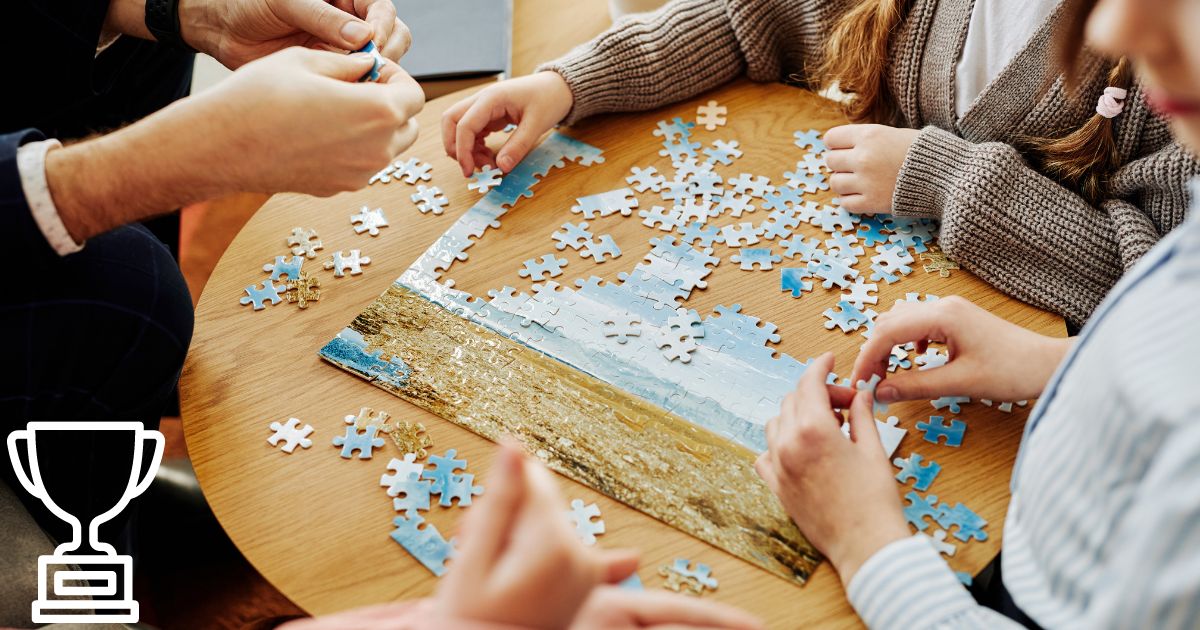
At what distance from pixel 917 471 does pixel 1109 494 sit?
0.27 m

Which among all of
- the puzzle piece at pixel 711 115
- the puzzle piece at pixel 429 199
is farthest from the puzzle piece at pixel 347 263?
the puzzle piece at pixel 711 115

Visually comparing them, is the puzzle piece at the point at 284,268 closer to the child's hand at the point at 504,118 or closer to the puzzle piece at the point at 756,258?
the child's hand at the point at 504,118

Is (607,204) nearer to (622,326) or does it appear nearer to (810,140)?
(622,326)

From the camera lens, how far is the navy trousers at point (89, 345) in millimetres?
1146

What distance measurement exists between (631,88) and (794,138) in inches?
11.2

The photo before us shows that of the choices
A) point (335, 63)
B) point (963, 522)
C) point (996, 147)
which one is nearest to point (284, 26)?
point (335, 63)

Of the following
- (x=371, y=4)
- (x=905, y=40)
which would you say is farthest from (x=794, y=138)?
(x=371, y=4)

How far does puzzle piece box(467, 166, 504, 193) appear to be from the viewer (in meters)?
1.43

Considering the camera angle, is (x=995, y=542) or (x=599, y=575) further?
(x=995, y=542)

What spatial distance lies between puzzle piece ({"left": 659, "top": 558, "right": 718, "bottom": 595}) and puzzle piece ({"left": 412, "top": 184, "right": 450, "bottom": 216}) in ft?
2.23

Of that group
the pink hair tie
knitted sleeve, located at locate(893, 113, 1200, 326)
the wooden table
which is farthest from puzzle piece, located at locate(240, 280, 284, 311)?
the pink hair tie

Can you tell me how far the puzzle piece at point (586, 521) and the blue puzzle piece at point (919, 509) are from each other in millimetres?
353

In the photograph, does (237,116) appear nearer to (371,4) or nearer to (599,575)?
(371,4)

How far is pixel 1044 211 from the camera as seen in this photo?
1257 mm
